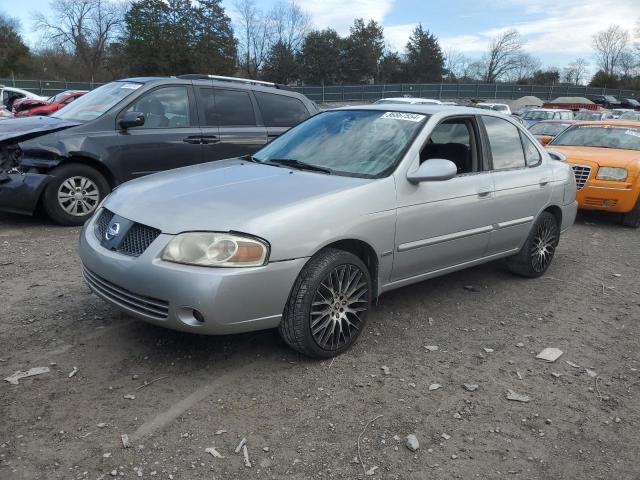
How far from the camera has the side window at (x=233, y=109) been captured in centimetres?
725

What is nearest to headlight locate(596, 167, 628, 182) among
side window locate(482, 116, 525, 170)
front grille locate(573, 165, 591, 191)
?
front grille locate(573, 165, 591, 191)

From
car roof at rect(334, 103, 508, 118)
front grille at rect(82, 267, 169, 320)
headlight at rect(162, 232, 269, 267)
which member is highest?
car roof at rect(334, 103, 508, 118)

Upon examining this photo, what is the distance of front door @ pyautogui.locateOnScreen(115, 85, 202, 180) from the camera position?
6633 mm

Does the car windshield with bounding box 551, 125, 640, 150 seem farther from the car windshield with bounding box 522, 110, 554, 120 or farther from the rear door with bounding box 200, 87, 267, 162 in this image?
the car windshield with bounding box 522, 110, 554, 120

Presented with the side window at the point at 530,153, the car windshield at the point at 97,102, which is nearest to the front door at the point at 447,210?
the side window at the point at 530,153

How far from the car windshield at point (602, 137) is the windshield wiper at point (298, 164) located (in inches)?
272

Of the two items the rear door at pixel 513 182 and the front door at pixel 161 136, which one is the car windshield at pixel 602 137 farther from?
the front door at pixel 161 136

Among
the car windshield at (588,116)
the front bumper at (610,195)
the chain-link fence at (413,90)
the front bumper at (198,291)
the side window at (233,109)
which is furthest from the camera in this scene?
the chain-link fence at (413,90)

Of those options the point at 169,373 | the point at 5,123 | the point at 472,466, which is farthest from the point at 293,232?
the point at 5,123

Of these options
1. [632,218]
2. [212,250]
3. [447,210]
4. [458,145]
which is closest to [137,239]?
[212,250]

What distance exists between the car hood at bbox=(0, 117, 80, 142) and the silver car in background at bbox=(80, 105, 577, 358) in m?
3.07

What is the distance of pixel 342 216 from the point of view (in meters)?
3.45

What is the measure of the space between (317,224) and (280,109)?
4853 mm

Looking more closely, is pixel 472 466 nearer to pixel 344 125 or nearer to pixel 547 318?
pixel 547 318
